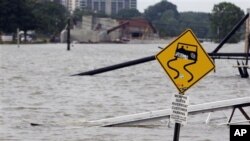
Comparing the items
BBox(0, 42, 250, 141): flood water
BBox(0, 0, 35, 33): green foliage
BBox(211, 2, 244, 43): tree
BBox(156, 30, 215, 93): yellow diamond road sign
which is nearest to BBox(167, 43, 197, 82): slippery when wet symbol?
BBox(156, 30, 215, 93): yellow diamond road sign

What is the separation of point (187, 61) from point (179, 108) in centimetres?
79

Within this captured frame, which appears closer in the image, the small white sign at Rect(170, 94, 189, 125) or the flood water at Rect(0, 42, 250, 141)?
the small white sign at Rect(170, 94, 189, 125)

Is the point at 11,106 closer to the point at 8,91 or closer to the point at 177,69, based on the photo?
the point at 8,91

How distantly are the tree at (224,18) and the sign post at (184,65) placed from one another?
157625 mm

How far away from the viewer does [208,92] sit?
43469 mm

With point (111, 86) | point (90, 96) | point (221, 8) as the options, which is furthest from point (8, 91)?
point (221, 8)

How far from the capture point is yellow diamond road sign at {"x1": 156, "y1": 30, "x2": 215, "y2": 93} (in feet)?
49.6

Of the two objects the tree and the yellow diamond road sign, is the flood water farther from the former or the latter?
the tree

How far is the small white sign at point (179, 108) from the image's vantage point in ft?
49.3

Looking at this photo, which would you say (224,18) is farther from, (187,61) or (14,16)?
(187,61)

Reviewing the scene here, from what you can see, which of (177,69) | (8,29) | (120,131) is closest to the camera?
(177,69)

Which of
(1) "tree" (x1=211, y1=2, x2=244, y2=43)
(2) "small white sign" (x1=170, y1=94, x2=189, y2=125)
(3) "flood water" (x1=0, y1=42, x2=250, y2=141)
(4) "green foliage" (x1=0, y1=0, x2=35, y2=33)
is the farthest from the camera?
(1) "tree" (x1=211, y1=2, x2=244, y2=43)

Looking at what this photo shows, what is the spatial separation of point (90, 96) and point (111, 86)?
8.26 meters

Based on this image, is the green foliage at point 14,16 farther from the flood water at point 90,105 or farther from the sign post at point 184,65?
the sign post at point 184,65
